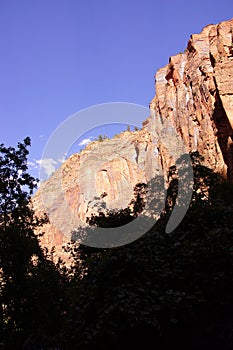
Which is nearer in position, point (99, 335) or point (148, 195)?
point (99, 335)

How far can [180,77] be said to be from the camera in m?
55.3

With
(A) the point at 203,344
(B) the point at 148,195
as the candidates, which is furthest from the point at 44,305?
(B) the point at 148,195

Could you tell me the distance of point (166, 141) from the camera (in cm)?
5666

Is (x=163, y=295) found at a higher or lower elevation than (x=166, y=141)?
lower

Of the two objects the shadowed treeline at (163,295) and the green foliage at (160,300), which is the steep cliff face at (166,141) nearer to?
the shadowed treeline at (163,295)

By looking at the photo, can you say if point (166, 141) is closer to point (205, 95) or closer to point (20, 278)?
point (205, 95)

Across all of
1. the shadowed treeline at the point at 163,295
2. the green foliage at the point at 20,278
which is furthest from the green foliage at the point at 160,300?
the green foliage at the point at 20,278

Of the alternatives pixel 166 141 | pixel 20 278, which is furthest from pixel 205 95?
pixel 20 278

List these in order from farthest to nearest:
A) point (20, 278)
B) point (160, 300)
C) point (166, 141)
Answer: point (166, 141)
point (20, 278)
point (160, 300)

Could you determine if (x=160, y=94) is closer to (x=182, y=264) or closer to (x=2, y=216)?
(x=2, y=216)

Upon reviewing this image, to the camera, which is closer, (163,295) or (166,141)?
(163,295)

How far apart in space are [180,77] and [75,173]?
143 feet

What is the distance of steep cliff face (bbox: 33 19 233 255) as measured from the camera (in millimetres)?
39750

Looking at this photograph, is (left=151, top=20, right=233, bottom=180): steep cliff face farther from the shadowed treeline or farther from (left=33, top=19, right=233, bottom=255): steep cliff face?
the shadowed treeline
